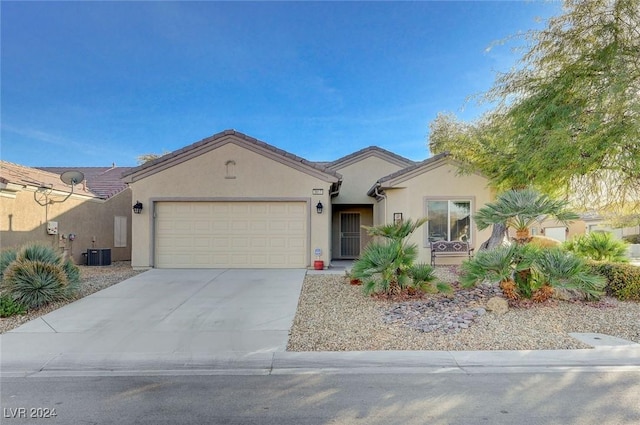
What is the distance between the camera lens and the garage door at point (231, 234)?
11609 millimetres

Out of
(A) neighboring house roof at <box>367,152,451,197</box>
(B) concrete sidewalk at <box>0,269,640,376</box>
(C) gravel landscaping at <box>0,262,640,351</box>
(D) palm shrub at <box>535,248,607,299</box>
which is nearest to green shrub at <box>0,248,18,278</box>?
(C) gravel landscaping at <box>0,262,640,351</box>

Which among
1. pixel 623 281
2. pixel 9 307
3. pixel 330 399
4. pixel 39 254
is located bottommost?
pixel 330 399

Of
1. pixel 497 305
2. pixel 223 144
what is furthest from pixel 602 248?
pixel 223 144

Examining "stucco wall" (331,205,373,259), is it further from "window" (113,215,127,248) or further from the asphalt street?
the asphalt street

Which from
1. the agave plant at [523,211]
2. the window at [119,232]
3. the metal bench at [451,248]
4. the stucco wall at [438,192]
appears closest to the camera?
the agave plant at [523,211]

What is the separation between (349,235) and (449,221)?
509 cm

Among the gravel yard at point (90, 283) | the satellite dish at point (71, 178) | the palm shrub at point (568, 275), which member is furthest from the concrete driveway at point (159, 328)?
the satellite dish at point (71, 178)

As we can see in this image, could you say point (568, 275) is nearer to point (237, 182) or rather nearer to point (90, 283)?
point (237, 182)

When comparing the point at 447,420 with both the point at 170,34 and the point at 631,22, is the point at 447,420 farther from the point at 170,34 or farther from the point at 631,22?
the point at 170,34

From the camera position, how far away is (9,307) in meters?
6.31

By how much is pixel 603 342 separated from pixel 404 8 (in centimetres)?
1016

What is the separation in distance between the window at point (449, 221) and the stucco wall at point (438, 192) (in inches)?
7.5

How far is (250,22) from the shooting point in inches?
438

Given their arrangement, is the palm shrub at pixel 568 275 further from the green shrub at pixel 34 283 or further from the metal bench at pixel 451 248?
the green shrub at pixel 34 283
